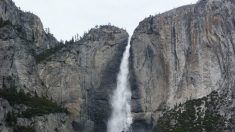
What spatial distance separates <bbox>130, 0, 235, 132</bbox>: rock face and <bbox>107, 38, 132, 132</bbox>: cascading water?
2.68m

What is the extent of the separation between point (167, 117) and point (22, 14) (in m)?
56.0

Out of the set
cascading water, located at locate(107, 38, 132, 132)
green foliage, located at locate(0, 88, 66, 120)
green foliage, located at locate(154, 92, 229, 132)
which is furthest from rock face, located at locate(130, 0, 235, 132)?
green foliage, located at locate(0, 88, 66, 120)

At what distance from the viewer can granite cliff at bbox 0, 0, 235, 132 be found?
443 ft

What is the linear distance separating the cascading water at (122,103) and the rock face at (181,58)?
2.68 meters

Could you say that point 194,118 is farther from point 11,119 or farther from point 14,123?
point 11,119

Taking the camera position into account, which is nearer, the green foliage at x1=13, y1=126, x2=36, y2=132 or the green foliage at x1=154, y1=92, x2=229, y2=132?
the green foliage at x1=13, y1=126, x2=36, y2=132

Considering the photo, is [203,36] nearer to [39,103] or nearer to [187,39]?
[187,39]

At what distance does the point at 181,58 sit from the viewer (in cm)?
14738

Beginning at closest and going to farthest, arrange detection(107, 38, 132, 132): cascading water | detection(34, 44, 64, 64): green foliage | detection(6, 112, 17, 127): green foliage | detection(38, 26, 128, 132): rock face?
detection(6, 112, 17, 127): green foliage → detection(38, 26, 128, 132): rock face → detection(107, 38, 132, 132): cascading water → detection(34, 44, 64, 64): green foliage

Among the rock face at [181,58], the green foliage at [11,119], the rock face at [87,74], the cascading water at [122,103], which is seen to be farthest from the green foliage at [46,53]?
the green foliage at [11,119]

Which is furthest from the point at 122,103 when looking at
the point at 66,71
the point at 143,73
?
the point at 66,71

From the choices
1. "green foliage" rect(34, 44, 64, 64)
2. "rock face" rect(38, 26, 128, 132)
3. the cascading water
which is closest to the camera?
"rock face" rect(38, 26, 128, 132)

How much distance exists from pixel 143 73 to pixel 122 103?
368 inches

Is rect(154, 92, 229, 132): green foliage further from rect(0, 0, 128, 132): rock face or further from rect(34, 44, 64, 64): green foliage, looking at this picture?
rect(34, 44, 64, 64): green foliage
